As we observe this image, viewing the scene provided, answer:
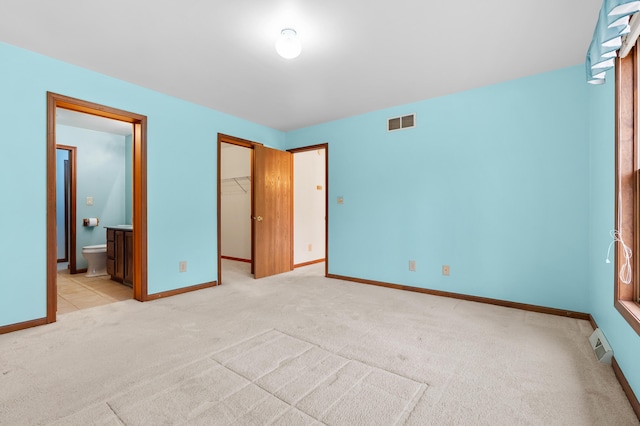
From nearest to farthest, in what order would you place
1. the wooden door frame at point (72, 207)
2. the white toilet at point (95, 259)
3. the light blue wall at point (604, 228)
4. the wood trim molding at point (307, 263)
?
the light blue wall at point (604, 228) → the white toilet at point (95, 259) → the wooden door frame at point (72, 207) → the wood trim molding at point (307, 263)

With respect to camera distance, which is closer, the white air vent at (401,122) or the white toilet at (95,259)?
the white air vent at (401,122)

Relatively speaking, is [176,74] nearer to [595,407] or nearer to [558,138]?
[558,138]

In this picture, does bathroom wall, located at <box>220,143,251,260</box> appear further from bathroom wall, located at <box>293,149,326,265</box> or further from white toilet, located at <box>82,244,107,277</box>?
white toilet, located at <box>82,244,107,277</box>

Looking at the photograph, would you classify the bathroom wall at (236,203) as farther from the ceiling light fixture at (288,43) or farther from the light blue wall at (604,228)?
the light blue wall at (604,228)

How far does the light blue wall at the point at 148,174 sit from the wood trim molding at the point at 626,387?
3.94 m

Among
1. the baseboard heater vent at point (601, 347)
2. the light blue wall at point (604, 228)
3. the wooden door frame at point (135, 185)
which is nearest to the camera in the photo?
the light blue wall at point (604, 228)

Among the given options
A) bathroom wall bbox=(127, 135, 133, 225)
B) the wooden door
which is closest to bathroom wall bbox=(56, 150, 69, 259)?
bathroom wall bbox=(127, 135, 133, 225)

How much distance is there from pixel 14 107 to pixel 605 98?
4713mm

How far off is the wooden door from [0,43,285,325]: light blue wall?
43 cm

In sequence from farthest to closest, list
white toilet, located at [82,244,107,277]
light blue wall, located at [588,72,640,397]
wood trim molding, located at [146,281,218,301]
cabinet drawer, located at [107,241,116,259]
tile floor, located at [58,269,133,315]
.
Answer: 1. white toilet, located at [82,244,107,277]
2. cabinet drawer, located at [107,241,116,259]
3. wood trim molding, located at [146,281,218,301]
4. tile floor, located at [58,269,133,315]
5. light blue wall, located at [588,72,640,397]

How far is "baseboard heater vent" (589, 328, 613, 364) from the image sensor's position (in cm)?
192

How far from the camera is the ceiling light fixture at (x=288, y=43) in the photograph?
2201mm

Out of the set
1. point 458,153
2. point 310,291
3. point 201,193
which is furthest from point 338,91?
point 310,291

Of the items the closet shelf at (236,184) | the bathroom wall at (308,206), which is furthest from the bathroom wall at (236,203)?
the bathroom wall at (308,206)
